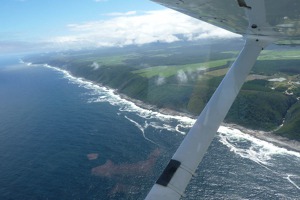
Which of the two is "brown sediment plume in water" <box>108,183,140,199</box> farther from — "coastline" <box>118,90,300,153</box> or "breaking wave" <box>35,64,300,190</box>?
"coastline" <box>118,90,300,153</box>

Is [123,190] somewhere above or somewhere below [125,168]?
below

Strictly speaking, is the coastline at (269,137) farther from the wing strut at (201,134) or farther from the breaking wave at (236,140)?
the wing strut at (201,134)

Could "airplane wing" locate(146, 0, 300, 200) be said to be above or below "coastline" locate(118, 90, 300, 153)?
above

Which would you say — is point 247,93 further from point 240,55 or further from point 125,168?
point 240,55

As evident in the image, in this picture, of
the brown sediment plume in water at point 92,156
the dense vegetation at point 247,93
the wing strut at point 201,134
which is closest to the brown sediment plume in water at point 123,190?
the brown sediment plume in water at point 92,156

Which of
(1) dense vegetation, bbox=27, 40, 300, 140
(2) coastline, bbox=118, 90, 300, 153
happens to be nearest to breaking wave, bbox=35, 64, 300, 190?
(2) coastline, bbox=118, 90, 300, 153

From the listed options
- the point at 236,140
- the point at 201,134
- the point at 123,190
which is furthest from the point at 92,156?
the point at 201,134

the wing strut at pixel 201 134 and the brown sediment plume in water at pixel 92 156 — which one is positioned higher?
the wing strut at pixel 201 134
